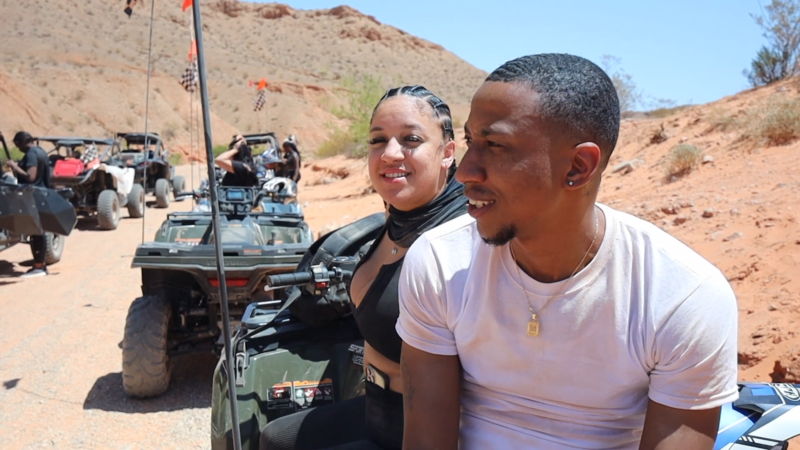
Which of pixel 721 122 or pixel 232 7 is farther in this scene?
pixel 232 7

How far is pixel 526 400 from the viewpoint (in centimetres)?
151

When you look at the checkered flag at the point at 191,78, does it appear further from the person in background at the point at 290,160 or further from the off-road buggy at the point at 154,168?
the off-road buggy at the point at 154,168

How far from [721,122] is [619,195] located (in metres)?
2.56

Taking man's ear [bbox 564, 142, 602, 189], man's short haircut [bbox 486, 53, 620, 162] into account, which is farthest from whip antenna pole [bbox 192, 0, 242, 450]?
man's ear [bbox 564, 142, 602, 189]

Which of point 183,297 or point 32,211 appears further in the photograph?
point 32,211

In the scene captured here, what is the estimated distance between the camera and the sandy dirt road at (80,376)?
13.1 ft

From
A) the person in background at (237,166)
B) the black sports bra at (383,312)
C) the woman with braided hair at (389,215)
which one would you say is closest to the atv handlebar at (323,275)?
the woman with braided hair at (389,215)

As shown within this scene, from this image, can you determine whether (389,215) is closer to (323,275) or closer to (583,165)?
(323,275)

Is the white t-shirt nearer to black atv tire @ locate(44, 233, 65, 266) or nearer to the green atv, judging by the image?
the green atv

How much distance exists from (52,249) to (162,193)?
6.99 metres

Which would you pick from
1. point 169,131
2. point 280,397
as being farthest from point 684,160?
point 169,131

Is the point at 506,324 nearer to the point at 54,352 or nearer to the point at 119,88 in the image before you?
the point at 54,352

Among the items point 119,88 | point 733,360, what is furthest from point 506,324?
point 119,88

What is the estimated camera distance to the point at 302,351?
276 centimetres
